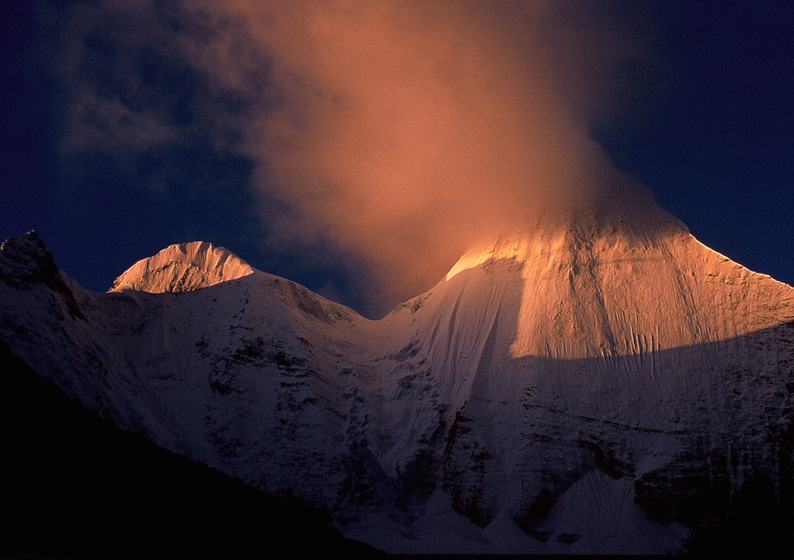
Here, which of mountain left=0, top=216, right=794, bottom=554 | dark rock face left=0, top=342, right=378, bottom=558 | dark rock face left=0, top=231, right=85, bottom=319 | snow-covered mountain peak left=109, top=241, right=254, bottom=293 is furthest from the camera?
snow-covered mountain peak left=109, top=241, right=254, bottom=293

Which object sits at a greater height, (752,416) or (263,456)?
(752,416)

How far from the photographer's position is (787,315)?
8588 centimetres

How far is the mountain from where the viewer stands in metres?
74.2

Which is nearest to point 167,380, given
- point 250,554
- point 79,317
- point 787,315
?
point 79,317

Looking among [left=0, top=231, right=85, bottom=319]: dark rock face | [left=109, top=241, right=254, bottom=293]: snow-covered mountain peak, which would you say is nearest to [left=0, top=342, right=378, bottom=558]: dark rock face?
[left=0, top=231, right=85, bottom=319]: dark rock face

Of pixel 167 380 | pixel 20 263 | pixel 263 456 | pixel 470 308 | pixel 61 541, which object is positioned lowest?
pixel 61 541

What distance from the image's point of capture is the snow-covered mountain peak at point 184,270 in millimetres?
108625

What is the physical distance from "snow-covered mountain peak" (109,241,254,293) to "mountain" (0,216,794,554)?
13.2ft

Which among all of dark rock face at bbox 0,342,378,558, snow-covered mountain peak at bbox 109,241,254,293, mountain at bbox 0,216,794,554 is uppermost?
snow-covered mountain peak at bbox 109,241,254,293

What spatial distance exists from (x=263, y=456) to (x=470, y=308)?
111 feet

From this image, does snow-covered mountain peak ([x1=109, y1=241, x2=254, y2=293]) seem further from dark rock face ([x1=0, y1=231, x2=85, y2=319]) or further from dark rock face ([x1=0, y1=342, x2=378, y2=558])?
dark rock face ([x1=0, y1=342, x2=378, y2=558])

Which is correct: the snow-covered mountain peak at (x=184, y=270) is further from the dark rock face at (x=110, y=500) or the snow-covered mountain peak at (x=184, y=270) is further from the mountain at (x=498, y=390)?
the dark rock face at (x=110, y=500)

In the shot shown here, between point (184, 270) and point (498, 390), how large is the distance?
50.5 meters

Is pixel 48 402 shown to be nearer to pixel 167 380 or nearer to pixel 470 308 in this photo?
pixel 167 380
